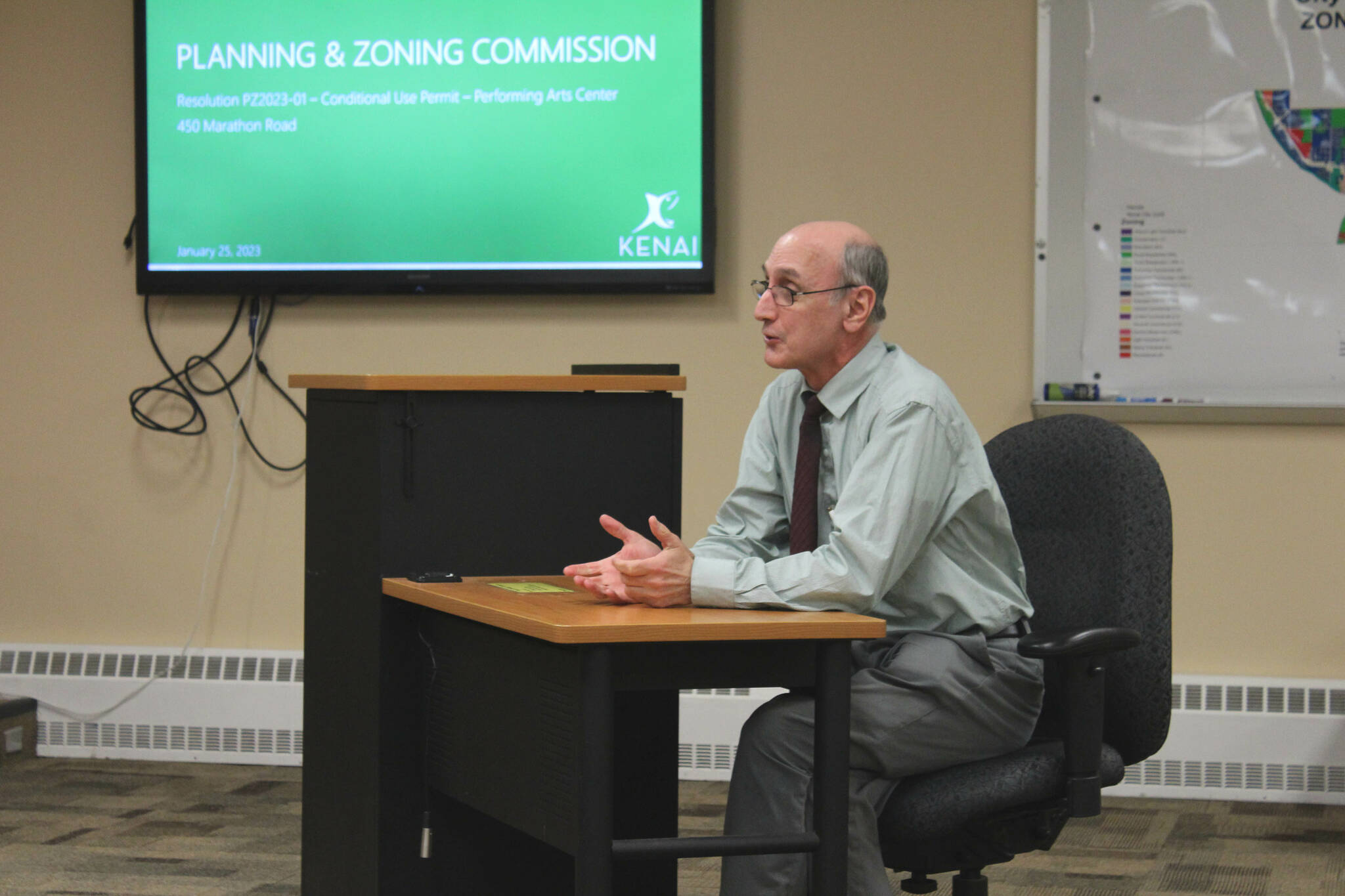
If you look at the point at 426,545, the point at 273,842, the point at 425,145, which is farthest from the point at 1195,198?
the point at 273,842

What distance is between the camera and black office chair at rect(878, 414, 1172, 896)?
183 cm

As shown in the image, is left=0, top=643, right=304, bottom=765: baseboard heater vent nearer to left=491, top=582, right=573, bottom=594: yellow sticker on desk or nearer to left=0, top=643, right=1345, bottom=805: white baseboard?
left=0, top=643, right=1345, bottom=805: white baseboard

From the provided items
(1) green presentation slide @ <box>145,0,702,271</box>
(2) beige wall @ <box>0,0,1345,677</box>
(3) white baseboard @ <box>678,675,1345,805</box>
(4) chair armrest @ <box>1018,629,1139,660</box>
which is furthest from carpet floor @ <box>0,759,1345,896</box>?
(1) green presentation slide @ <box>145,0,702,271</box>

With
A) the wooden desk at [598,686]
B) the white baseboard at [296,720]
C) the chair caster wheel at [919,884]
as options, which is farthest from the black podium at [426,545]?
the white baseboard at [296,720]

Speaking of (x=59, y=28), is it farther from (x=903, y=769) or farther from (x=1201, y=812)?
(x=1201, y=812)

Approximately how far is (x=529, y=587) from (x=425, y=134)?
2.01m

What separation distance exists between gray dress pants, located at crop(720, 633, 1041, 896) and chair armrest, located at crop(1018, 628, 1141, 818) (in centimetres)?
9

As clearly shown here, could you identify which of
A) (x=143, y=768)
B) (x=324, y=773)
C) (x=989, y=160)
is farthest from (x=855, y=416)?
(x=143, y=768)

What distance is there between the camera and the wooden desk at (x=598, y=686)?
5.35 ft

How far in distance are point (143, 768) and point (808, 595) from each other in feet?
8.48

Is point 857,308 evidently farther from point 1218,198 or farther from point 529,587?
point 1218,198

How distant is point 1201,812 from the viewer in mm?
3340

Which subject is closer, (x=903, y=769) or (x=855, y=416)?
(x=903, y=769)

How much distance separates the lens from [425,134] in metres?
3.65
